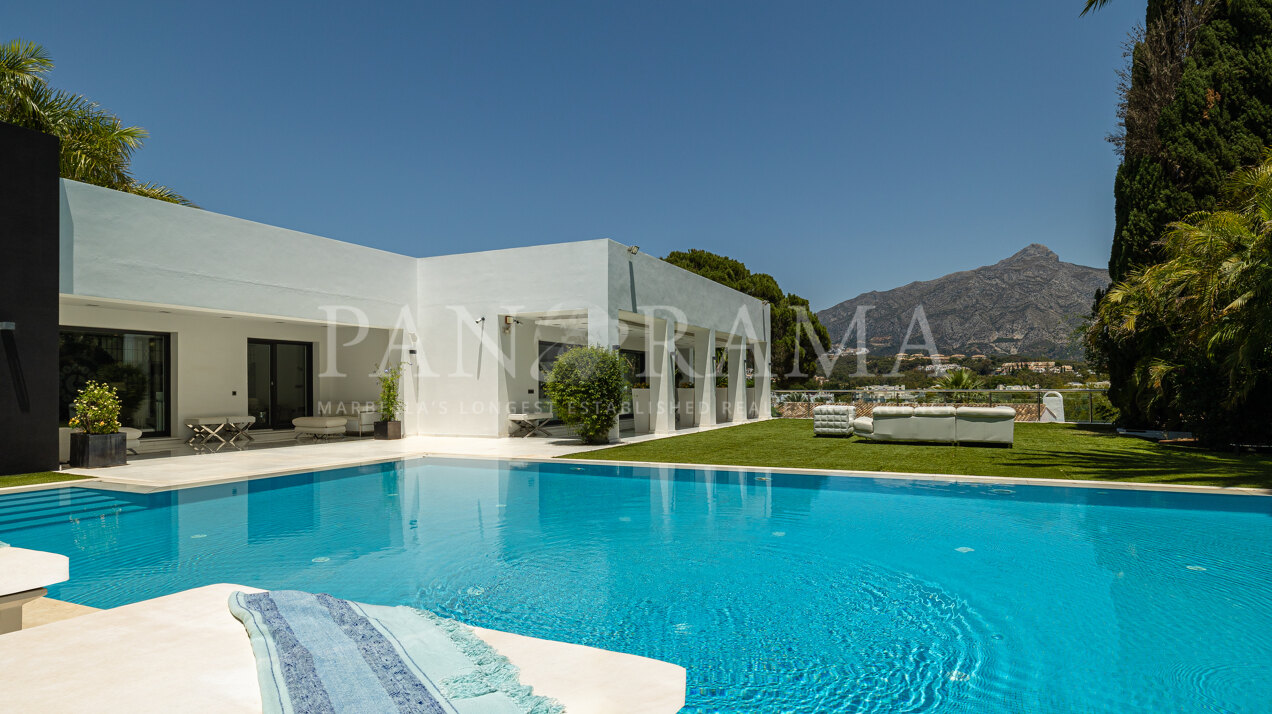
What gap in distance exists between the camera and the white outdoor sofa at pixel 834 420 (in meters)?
15.8

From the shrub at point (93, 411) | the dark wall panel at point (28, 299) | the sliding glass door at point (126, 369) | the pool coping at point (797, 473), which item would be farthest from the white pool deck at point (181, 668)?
the sliding glass door at point (126, 369)

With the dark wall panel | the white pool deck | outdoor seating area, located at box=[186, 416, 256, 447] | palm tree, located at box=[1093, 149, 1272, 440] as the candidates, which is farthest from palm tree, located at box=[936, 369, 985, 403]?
the dark wall panel

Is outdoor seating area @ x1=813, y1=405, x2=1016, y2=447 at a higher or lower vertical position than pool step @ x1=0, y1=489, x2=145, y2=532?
higher

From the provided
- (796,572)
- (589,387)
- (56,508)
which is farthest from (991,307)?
(56,508)

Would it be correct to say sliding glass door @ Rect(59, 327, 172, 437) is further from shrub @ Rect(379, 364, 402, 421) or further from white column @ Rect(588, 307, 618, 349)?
white column @ Rect(588, 307, 618, 349)

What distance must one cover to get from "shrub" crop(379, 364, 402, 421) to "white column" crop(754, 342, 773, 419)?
1294 centimetres

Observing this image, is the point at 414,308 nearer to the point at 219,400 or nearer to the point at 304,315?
the point at 304,315

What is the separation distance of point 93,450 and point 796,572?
36.5 ft

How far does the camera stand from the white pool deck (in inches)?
83.8

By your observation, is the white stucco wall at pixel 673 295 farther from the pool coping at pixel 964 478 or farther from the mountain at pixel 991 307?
the mountain at pixel 991 307

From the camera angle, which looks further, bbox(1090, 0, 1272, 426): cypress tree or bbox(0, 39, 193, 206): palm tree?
bbox(1090, 0, 1272, 426): cypress tree

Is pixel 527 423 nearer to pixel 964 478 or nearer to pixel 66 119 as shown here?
pixel 964 478

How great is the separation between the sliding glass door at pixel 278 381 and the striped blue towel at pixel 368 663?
14776mm

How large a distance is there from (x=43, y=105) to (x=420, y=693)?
1782cm
